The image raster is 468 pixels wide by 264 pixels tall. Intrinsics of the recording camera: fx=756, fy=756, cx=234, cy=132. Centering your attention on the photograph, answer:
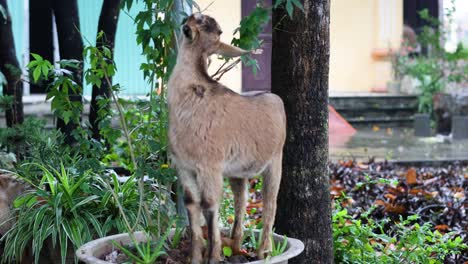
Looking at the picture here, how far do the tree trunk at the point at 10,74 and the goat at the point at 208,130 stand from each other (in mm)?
2919

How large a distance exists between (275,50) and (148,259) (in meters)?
1.25

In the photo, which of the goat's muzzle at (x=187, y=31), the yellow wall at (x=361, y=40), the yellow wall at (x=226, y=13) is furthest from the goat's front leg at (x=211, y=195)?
the yellow wall at (x=361, y=40)

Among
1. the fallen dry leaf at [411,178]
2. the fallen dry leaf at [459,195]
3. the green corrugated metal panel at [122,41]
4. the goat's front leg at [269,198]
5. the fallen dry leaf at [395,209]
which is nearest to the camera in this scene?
the goat's front leg at [269,198]

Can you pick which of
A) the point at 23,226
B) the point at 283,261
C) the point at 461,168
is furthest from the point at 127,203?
the point at 461,168

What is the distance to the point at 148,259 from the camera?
2715mm

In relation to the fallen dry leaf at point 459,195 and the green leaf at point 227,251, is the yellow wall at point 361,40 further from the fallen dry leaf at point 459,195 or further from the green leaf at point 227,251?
the green leaf at point 227,251

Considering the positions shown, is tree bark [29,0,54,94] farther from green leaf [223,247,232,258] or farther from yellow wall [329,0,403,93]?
green leaf [223,247,232,258]

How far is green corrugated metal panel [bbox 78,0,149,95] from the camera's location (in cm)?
950

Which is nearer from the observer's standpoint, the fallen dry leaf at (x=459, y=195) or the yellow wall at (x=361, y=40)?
the fallen dry leaf at (x=459, y=195)

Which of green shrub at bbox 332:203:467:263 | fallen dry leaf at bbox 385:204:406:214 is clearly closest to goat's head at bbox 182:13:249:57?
green shrub at bbox 332:203:467:263

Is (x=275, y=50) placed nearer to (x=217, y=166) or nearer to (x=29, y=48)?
(x=217, y=166)

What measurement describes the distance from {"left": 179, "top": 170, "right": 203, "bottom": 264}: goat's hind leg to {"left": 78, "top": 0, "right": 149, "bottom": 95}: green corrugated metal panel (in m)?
6.27

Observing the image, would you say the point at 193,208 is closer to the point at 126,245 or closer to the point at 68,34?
the point at 126,245

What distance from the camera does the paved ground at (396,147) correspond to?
9391 mm
